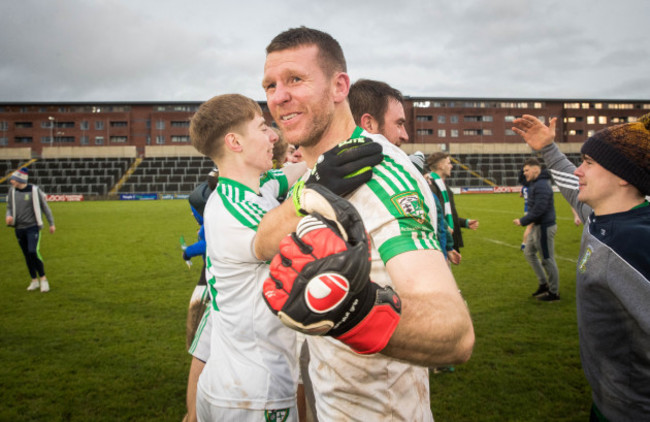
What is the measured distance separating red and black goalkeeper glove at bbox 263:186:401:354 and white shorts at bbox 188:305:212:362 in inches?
91.6

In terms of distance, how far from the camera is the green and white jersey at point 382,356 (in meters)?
1.35

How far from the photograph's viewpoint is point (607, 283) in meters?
2.19

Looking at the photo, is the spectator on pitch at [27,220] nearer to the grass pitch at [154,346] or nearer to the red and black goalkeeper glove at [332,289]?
the grass pitch at [154,346]

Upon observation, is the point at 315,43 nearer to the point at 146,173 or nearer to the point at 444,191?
the point at 444,191

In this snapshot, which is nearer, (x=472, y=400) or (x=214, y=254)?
(x=214, y=254)

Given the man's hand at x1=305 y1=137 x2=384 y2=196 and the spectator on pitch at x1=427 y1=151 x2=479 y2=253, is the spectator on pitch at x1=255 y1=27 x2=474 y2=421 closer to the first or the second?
the man's hand at x1=305 y1=137 x2=384 y2=196

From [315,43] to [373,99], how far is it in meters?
1.80

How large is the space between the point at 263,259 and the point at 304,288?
3.50 ft

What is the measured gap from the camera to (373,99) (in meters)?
3.68

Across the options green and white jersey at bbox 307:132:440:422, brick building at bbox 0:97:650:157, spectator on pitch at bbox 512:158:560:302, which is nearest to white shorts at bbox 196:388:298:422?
green and white jersey at bbox 307:132:440:422

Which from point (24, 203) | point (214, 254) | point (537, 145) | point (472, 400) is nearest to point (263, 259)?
point (214, 254)

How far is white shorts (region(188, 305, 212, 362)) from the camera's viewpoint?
122 inches

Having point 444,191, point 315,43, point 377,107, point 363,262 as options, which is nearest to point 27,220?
point 377,107

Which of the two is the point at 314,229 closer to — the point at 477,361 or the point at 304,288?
the point at 304,288
